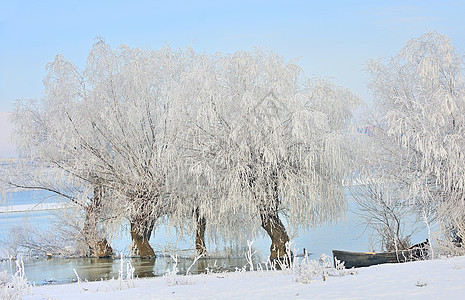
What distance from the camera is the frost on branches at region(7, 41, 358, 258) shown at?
14.6 metres

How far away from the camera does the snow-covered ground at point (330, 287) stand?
618 cm

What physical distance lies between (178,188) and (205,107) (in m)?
2.83

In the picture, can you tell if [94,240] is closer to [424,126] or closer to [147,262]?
[147,262]

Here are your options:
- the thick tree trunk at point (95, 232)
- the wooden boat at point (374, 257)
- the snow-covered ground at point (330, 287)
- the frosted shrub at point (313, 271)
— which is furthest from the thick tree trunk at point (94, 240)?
the frosted shrub at point (313, 271)

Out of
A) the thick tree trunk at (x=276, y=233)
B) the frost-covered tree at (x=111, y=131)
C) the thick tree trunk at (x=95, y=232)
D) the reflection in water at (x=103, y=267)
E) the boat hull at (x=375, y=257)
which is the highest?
the frost-covered tree at (x=111, y=131)

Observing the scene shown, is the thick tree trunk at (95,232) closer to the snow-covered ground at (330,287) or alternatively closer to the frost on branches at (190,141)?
the frost on branches at (190,141)

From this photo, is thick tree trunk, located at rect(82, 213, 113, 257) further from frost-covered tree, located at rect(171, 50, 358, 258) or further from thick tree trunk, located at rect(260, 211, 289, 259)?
thick tree trunk, located at rect(260, 211, 289, 259)

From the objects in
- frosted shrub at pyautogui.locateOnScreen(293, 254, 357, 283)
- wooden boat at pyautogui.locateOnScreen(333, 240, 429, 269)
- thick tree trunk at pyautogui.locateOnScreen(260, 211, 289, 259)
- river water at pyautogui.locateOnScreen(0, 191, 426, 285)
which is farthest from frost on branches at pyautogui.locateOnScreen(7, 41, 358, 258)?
frosted shrub at pyautogui.locateOnScreen(293, 254, 357, 283)

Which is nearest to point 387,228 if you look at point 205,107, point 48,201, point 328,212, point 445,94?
point 328,212

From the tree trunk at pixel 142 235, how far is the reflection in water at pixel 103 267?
30cm

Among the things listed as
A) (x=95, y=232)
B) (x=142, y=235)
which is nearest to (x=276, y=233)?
(x=142, y=235)

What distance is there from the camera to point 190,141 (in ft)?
50.5

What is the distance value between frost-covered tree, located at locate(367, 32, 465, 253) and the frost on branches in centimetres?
105

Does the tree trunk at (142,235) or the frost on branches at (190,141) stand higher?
the frost on branches at (190,141)
